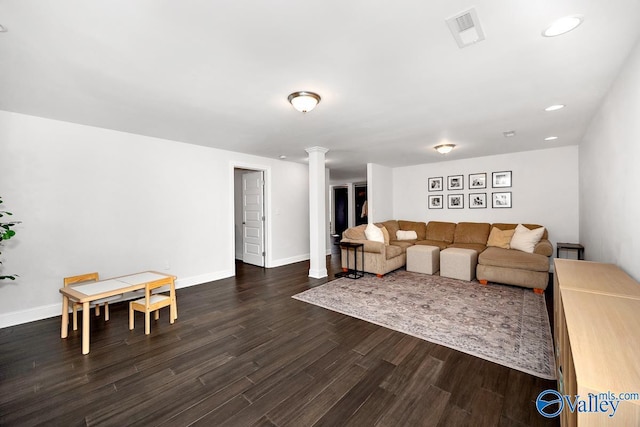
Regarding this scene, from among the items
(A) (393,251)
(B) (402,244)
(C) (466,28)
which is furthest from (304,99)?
(B) (402,244)

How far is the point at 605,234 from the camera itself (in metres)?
2.78

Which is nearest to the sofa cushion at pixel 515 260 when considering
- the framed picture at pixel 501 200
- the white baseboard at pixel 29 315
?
the framed picture at pixel 501 200

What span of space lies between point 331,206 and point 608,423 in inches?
400

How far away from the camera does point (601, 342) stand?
3.38 ft

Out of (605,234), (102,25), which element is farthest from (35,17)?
(605,234)

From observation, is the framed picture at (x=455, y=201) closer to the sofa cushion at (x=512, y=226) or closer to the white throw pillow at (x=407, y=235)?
the sofa cushion at (x=512, y=226)

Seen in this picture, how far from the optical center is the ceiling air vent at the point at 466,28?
1.51 metres

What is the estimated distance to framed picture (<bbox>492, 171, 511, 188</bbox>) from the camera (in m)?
5.43

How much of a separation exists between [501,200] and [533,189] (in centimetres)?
57

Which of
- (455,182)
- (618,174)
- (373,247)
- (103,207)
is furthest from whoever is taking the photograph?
(455,182)

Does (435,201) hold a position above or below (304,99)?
below

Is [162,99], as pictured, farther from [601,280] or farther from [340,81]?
[601,280]

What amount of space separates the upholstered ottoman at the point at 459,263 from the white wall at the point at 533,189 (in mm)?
1497

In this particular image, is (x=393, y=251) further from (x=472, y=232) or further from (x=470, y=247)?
(x=472, y=232)
